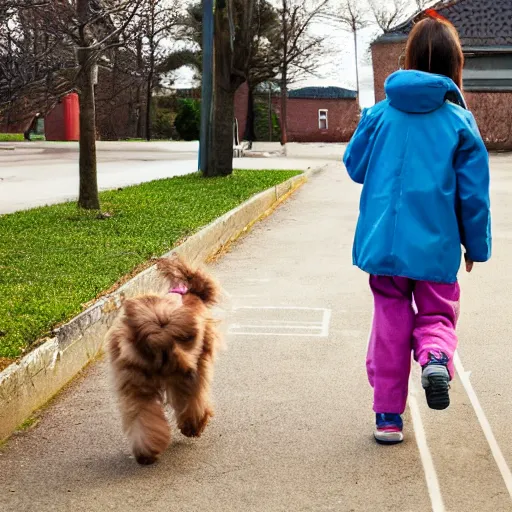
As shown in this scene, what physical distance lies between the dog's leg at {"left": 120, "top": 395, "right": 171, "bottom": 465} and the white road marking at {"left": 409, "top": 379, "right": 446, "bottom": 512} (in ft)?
3.82

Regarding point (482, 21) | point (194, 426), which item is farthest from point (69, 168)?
point (482, 21)

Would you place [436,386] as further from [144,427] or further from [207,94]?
[207,94]

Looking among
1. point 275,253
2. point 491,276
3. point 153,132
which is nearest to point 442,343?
point 491,276

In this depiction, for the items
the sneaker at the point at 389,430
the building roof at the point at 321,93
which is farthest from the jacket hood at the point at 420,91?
the building roof at the point at 321,93

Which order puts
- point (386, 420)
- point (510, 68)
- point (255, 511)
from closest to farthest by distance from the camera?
point (255, 511) → point (386, 420) → point (510, 68)

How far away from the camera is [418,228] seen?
4.34 metres

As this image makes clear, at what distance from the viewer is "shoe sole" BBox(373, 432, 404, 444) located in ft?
15.1

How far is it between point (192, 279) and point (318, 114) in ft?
188

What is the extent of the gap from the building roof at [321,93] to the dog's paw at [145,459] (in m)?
57.3

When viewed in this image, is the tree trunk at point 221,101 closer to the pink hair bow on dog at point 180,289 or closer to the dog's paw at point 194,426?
the pink hair bow on dog at point 180,289

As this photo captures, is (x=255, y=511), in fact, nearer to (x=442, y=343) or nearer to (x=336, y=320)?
(x=442, y=343)

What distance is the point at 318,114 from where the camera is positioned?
200ft

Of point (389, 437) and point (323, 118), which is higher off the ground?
point (323, 118)

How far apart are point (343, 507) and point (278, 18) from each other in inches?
1842
